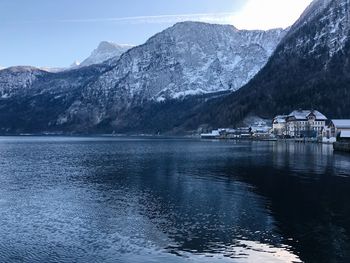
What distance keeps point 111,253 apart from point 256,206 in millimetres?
20638

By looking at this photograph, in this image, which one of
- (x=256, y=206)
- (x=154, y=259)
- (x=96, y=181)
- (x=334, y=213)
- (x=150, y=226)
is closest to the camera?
(x=154, y=259)

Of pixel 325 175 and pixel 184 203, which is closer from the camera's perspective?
pixel 184 203

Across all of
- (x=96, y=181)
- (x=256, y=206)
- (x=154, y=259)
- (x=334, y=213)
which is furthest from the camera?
(x=96, y=181)

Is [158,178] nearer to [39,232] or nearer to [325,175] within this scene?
[325,175]

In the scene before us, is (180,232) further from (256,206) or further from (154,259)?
(256,206)

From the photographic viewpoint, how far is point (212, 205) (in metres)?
48.9

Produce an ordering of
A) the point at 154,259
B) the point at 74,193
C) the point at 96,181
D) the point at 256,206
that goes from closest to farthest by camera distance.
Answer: the point at 154,259 < the point at 256,206 < the point at 74,193 < the point at 96,181

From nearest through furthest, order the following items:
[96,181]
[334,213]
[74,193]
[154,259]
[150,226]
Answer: [154,259], [150,226], [334,213], [74,193], [96,181]

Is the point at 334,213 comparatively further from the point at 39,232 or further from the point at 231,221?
the point at 39,232

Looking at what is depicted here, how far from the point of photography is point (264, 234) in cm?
3659

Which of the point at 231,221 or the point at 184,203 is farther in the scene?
the point at 184,203

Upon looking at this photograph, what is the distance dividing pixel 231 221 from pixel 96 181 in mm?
35513

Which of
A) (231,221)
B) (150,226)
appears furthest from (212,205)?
(150,226)

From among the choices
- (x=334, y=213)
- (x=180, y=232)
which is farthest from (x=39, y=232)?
(x=334, y=213)
